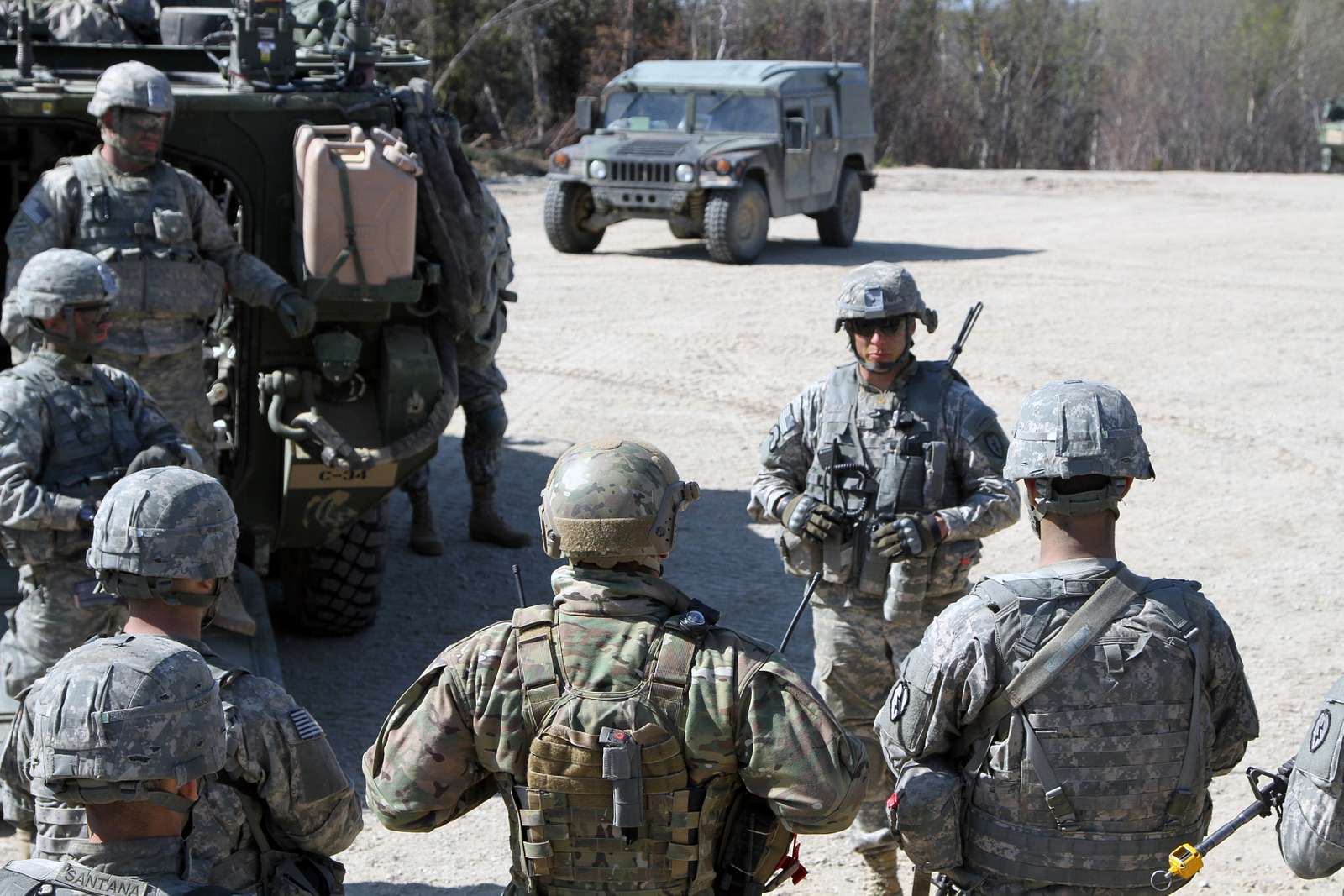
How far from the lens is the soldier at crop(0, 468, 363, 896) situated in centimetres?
307

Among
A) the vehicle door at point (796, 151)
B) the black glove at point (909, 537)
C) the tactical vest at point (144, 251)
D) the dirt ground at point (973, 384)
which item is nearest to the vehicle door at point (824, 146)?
the vehicle door at point (796, 151)

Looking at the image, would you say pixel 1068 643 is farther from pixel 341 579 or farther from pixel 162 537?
pixel 341 579

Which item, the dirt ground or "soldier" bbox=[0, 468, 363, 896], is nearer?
"soldier" bbox=[0, 468, 363, 896]

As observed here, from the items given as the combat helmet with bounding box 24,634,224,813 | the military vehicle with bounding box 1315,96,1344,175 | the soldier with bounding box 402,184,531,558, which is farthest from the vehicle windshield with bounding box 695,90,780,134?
the combat helmet with bounding box 24,634,224,813

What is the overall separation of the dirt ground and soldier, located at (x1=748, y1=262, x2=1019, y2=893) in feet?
2.18

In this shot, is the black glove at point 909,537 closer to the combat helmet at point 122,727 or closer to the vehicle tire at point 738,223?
the combat helmet at point 122,727

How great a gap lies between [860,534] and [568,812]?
202 centimetres

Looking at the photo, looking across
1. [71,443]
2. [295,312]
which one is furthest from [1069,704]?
[295,312]

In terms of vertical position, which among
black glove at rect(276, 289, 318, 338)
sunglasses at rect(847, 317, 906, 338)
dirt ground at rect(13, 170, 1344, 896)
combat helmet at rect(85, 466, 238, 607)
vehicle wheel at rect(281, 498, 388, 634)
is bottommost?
dirt ground at rect(13, 170, 1344, 896)

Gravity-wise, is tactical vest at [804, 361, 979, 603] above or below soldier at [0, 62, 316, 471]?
below

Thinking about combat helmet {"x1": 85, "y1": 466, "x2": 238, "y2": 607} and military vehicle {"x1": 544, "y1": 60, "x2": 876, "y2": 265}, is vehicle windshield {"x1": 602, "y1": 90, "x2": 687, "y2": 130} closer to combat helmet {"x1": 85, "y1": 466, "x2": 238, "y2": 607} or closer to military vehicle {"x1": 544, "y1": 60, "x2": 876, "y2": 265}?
military vehicle {"x1": 544, "y1": 60, "x2": 876, "y2": 265}

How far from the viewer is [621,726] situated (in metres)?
2.90

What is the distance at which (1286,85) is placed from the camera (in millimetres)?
30719

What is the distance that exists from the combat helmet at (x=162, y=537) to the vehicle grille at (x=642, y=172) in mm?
13287
